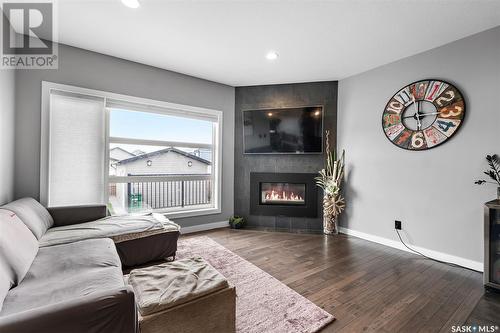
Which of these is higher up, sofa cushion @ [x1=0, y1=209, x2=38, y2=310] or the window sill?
sofa cushion @ [x1=0, y1=209, x2=38, y2=310]

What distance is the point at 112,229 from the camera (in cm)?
236

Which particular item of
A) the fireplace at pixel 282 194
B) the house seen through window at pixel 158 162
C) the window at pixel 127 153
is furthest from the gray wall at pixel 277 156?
the house seen through window at pixel 158 162

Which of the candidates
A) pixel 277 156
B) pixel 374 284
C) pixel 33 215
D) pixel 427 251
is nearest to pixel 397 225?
pixel 427 251

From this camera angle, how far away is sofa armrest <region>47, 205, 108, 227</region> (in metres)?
2.53

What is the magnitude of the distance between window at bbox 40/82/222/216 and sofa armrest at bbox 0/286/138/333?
2.39 meters

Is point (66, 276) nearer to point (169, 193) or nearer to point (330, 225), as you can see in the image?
point (169, 193)

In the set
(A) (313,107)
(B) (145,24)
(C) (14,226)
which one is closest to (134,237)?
(C) (14,226)

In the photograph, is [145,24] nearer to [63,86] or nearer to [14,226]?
[63,86]

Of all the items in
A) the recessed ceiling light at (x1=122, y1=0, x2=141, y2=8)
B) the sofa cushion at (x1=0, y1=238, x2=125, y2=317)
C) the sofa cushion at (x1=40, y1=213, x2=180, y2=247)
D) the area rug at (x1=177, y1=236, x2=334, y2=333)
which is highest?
the recessed ceiling light at (x1=122, y1=0, x2=141, y2=8)

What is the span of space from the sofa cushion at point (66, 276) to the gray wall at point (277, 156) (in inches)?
101

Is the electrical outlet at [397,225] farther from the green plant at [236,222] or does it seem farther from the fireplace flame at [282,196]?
the green plant at [236,222]

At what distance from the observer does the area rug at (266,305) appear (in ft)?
5.28

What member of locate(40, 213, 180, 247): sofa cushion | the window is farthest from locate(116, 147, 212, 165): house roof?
locate(40, 213, 180, 247): sofa cushion

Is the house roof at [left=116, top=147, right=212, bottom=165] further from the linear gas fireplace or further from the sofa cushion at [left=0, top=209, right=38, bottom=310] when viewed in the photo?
the sofa cushion at [left=0, top=209, right=38, bottom=310]
